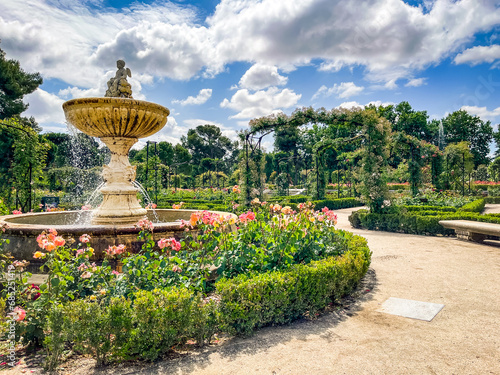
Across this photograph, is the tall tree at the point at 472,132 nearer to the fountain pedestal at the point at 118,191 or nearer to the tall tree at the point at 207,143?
the tall tree at the point at 207,143

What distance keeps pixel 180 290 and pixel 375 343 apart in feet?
5.85

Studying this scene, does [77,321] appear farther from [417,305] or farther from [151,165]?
[151,165]

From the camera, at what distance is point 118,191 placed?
5289mm

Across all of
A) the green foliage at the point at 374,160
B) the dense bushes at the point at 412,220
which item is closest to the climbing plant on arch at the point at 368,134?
the green foliage at the point at 374,160

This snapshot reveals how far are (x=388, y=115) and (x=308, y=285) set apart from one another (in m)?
48.9

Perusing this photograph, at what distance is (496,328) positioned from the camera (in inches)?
122

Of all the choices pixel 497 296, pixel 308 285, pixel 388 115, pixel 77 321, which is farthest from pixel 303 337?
pixel 388 115

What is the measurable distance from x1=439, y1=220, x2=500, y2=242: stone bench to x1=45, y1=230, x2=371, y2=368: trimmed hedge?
5590 millimetres

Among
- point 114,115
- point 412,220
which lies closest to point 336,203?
point 412,220

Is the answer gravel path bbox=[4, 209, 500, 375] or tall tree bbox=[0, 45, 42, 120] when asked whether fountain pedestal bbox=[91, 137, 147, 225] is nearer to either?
gravel path bbox=[4, 209, 500, 375]

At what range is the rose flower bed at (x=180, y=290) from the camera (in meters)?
2.41

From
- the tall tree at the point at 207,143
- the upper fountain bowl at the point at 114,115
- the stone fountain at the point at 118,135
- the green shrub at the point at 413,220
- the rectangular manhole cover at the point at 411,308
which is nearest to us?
the rectangular manhole cover at the point at 411,308

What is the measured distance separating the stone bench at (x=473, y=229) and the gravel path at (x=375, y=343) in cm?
296

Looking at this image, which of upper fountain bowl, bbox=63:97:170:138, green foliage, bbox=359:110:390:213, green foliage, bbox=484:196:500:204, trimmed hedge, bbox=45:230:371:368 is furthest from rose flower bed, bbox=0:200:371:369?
green foliage, bbox=484:196:500:204
